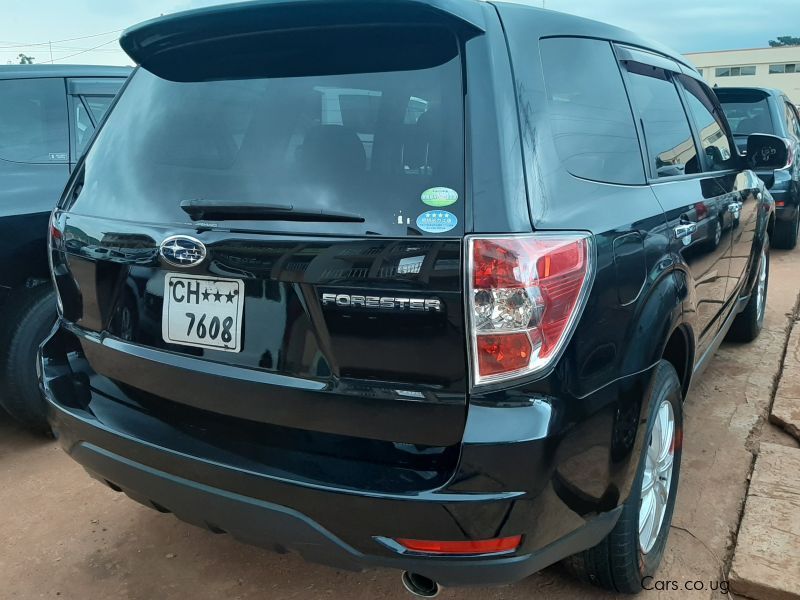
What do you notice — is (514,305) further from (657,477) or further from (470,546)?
(657,477)

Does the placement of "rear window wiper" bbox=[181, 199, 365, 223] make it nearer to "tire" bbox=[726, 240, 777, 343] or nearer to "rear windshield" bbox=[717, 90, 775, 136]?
"tire" bbox=[726, 240, 777, 343]

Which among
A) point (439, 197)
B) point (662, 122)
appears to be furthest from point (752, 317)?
point (439, 197)

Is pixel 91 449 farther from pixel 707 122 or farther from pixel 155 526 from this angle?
pixel 707 122

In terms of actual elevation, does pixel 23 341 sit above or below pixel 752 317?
above

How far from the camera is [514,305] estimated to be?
1568 mm

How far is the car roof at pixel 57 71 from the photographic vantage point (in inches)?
138

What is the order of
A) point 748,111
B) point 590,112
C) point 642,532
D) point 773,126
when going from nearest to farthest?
point 590,112, point 642,532, point 773,126, point 748,111

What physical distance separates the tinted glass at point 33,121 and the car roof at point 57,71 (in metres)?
0.03

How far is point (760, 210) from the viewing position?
3953mm

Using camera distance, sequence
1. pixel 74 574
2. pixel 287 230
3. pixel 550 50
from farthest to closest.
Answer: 1. pixel 74 574
2. pixel 550 50
3. pixel 287 230

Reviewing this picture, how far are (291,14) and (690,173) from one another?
1808 mm

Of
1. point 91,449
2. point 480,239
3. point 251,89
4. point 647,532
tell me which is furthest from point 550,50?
point 91,449

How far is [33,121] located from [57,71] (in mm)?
352

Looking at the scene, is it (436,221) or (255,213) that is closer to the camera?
(436,221)
